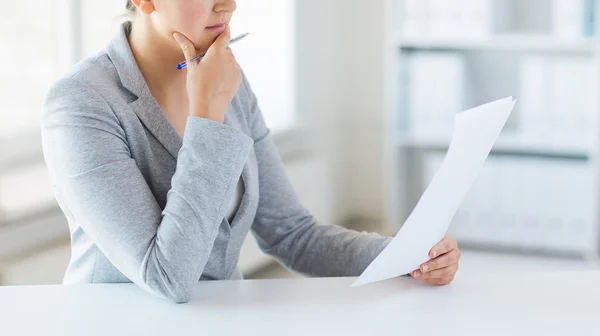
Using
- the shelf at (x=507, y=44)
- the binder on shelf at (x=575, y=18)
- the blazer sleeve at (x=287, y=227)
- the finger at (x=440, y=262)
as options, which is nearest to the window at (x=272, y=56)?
the shelf at (x=507, y=44)

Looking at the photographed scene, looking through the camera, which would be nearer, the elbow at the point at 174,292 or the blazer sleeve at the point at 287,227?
the elbow at the point at 174,292

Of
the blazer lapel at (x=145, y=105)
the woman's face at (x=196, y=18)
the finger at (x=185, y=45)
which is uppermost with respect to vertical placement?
the woman's face at (x=196, y=18)

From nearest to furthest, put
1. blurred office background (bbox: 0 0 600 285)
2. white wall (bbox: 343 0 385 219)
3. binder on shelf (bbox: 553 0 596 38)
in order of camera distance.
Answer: binder on shelf (bbox: 553 0 596 38), blurred office background (bbox: 0 0 600 285), white wall (bbox: 343 0 385 219)

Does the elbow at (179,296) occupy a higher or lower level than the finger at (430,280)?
higher

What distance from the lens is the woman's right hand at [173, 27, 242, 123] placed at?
1207mm

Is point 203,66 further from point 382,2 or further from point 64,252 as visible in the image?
point 382,2

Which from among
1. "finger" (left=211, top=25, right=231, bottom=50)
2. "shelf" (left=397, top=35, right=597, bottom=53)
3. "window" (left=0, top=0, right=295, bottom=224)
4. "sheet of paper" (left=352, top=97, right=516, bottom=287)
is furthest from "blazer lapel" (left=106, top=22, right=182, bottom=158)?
"shelf" (left=397, top=35, right=597, bottom=53)

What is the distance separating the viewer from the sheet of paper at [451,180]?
3.66 feet

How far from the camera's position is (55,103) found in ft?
3.92

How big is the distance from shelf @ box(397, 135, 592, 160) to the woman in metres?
2.32

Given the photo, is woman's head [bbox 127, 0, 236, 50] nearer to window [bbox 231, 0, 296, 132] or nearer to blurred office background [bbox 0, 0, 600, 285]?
blurred office background [bbox 0, 0, 600, 285]

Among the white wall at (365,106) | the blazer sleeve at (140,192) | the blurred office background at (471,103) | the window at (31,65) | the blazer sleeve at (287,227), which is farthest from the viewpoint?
the white wall at (365,106)

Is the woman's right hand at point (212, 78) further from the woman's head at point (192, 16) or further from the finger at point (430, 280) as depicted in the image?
the finger at point (430, 280)

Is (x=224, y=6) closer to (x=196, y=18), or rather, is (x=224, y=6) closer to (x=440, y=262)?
(x=196, y=18)
